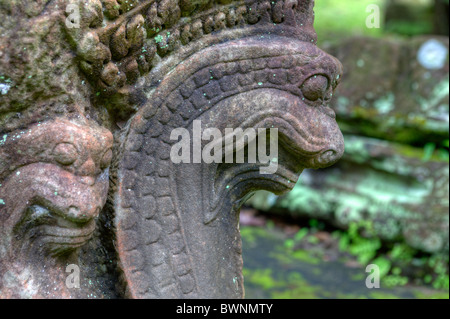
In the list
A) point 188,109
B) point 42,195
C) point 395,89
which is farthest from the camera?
point 395,89

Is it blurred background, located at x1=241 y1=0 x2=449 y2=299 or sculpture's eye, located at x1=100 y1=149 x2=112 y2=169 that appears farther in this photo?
blurred background, located at x1=241 y1=0 x2=449 y2=299

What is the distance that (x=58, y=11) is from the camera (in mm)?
931

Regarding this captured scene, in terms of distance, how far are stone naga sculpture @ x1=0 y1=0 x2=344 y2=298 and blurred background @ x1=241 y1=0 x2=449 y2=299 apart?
3.84 ft

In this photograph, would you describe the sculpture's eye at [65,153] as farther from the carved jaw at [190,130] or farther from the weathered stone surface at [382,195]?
the weathered stone surface at [382,195]

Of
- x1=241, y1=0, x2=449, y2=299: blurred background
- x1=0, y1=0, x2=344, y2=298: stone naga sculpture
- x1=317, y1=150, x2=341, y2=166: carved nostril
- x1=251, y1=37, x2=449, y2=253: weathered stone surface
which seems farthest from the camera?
x1=251, y1=37, x2=449, y2=253: weathered stone surface

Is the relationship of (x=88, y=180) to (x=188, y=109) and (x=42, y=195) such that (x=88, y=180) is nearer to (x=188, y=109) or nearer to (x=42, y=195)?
(x=42, y=195)

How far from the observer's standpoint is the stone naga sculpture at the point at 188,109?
109 cm

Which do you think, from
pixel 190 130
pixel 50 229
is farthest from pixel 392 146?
pixel 50 229

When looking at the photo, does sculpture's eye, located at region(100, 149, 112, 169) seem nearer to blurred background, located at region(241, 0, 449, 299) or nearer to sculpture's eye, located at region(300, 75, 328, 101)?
sculpture's eye, located at region(300, 75, 328, 101)

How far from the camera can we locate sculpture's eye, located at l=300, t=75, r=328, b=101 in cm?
116

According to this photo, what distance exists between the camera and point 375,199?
8.95ft

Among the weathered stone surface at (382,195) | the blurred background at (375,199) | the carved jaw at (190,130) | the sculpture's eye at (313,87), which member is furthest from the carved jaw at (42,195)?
the weathered stone surface at (382,195)

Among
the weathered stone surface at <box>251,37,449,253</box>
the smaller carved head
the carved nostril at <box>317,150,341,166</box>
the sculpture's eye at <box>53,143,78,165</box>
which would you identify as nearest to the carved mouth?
the smaller carved head

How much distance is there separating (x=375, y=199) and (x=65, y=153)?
211 centimetres
